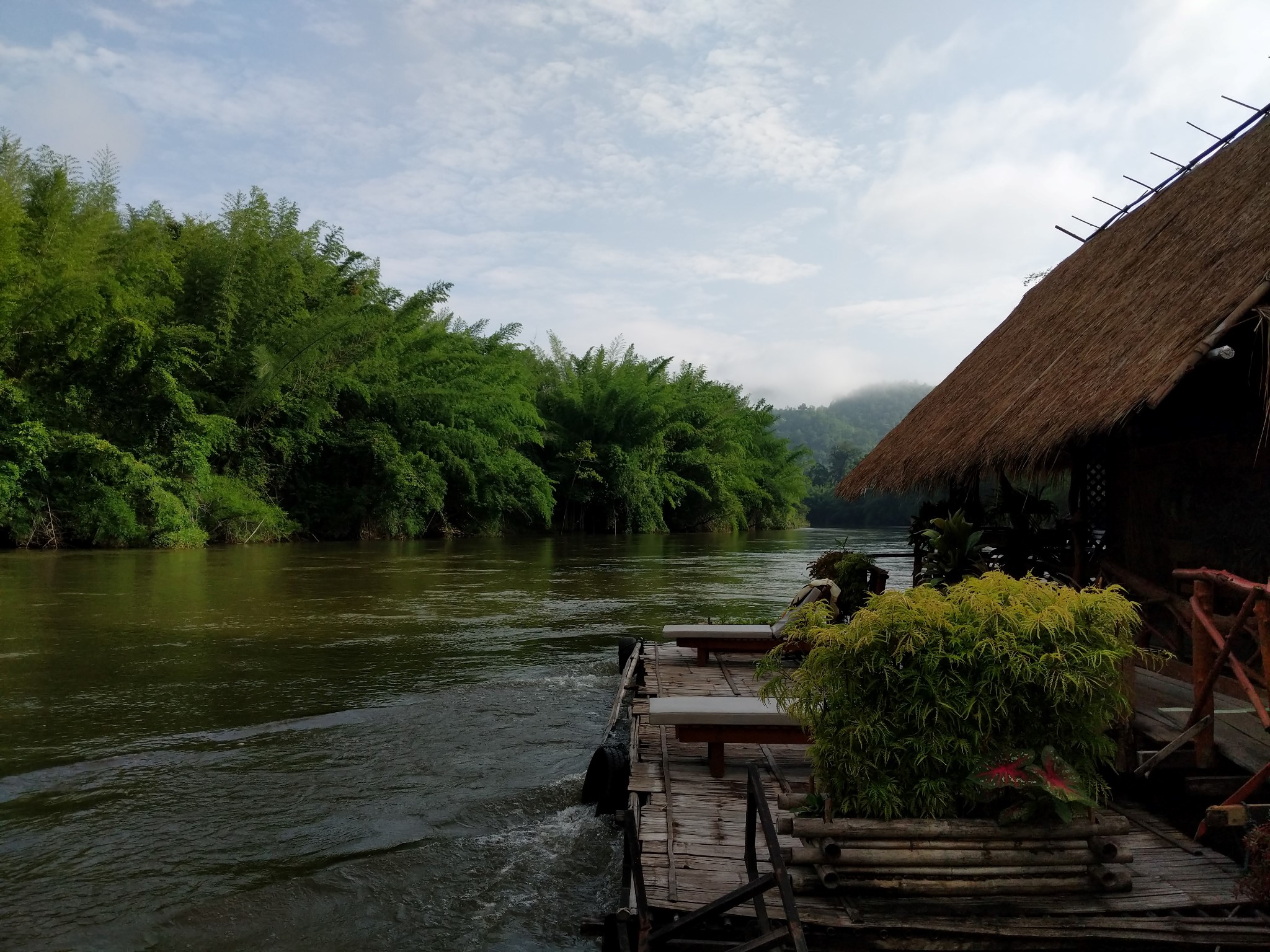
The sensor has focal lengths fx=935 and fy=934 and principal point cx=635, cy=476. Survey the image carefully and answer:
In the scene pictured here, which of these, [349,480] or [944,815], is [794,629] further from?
[349,480]

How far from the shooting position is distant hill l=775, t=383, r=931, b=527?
200ft

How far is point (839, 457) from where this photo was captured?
299 ft

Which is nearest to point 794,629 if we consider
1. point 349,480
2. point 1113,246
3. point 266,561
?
point 1113,246

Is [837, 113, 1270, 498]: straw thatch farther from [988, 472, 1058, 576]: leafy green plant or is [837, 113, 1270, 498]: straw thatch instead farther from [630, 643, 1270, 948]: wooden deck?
[630, 643, 1270, 948]: wooden deck

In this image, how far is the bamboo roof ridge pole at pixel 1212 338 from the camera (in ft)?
15.8

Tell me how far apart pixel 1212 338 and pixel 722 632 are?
4.44 metres

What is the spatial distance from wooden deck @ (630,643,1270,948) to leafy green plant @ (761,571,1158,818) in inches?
14.2

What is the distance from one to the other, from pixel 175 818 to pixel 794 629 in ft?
12.7

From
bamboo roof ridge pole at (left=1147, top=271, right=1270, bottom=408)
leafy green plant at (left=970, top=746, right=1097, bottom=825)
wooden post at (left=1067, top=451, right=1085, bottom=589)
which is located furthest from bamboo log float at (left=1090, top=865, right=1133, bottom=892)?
wooden post at (left=1067, top=451, right=1085, bottom=589)

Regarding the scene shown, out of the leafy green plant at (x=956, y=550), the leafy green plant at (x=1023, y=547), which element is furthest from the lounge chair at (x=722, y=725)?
the leafy green plant at (x=1023, y=547)

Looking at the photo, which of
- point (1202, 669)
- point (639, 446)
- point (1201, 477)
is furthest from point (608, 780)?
point (639, 446)

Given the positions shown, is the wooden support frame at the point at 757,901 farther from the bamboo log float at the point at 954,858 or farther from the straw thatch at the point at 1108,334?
the straw thatch at the point at 1108,334

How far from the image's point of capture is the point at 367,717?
7527 mm

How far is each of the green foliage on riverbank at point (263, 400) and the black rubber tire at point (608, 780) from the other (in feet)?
61.8
